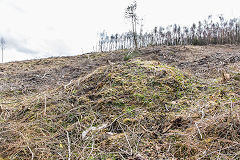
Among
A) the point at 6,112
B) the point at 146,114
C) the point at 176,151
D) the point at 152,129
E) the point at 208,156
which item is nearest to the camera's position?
the point at 208,156

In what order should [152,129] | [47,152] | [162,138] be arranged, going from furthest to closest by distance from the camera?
1. [152,129]
2. [162,138]
3. [47,152]

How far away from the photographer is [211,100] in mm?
2137

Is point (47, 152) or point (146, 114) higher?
point (146, 114)

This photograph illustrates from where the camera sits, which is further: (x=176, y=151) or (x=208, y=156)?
(x=176, y=151)

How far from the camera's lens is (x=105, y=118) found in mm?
2062

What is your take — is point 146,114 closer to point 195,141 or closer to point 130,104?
point 130,104

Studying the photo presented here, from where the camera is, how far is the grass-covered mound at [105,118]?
61.2 inches

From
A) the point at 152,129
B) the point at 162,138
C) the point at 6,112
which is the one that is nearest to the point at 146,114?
the point at 152,129

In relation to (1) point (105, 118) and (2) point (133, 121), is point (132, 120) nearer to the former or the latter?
(2) point (133, 121)

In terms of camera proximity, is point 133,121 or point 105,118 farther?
point 105,118

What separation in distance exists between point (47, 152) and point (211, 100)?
2.35 meters

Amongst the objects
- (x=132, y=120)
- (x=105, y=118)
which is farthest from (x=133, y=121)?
(x=105, y=118)

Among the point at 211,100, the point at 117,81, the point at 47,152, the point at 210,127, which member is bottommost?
the point at 47,152

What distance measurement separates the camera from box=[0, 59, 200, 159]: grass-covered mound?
1554mm
